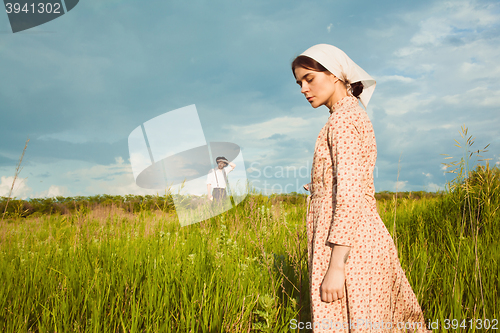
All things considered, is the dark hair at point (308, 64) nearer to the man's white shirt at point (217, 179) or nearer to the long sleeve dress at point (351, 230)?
the long sleeve dress at point (351, 230)

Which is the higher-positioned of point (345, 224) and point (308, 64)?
point (308, 64)

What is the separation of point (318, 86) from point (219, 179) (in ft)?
26.2

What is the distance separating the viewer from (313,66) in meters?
1.80

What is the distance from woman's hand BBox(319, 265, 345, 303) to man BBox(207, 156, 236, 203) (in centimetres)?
707

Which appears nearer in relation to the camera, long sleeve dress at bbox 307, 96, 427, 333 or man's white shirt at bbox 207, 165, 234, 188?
long sleeve dress at bbox 307, 96, 427, 333

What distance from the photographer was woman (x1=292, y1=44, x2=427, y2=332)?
1.49 metres

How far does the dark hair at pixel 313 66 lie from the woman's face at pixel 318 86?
0.02m

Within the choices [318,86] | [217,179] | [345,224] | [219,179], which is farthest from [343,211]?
[219,179]

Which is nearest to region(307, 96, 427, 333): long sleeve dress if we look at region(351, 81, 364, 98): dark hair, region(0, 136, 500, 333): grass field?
region(351, 81, 364, 98): dark hair

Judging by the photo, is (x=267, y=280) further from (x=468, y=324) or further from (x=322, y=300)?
(x=468, y=324)

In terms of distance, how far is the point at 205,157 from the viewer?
24.3ft

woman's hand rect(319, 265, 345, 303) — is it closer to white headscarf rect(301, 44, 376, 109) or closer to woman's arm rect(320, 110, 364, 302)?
woman's arm rect(320, 110, 364, 302)

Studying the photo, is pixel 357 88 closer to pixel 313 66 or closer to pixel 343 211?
pixel 313 66

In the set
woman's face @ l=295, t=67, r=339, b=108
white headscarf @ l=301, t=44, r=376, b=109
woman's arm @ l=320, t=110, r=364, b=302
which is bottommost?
woman's arm @ l=320, t=110, r=364, b=302
